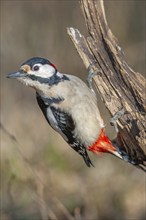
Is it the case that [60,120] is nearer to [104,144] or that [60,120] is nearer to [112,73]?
[104,144]

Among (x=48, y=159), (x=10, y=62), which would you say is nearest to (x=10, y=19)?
(x=10, y=62)

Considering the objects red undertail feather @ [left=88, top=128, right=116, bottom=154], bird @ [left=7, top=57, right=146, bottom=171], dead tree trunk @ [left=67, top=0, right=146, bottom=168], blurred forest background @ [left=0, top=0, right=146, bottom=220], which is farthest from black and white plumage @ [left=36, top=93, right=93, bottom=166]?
blurred forest background @ [left=0, top=0, right=146, bottom=220]

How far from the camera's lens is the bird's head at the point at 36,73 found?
5.77m

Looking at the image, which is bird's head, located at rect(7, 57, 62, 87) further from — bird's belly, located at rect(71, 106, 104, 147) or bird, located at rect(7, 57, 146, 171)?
bird's belly, located at rect(71, 106, 104, 147)

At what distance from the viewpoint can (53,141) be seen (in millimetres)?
A: 9711

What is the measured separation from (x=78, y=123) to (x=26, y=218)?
2.76 meters

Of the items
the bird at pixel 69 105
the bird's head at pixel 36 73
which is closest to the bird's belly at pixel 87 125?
the bird at pixel 69 105

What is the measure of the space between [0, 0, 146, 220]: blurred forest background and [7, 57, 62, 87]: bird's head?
1.46 m

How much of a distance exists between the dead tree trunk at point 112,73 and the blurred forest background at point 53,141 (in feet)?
5.36

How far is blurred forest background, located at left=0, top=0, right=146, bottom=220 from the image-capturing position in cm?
867

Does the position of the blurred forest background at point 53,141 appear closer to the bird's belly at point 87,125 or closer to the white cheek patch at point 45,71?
the bird's belly at point 87,125

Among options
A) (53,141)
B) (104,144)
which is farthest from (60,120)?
(53,141)

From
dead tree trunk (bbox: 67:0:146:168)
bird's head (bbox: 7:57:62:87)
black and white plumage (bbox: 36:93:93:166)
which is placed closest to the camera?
dead tree trunk (bbox: 67:0:146:168)

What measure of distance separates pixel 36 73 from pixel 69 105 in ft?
1.25
